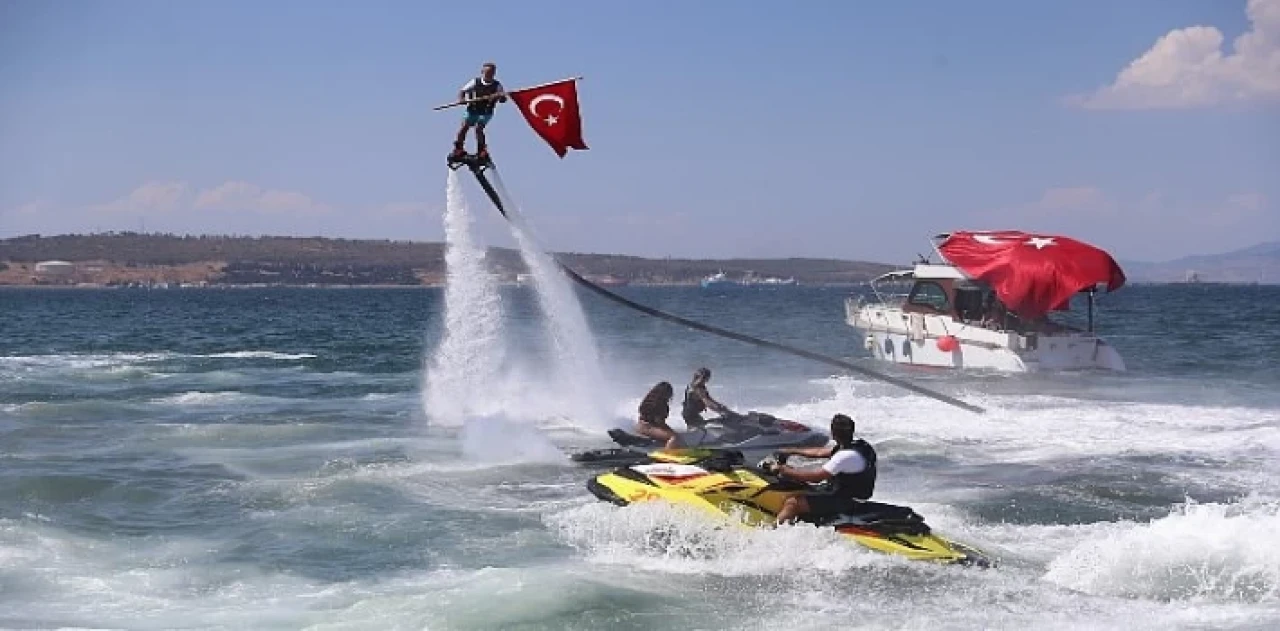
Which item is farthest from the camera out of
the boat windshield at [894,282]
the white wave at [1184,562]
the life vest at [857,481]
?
the boat windshield at [894,282]

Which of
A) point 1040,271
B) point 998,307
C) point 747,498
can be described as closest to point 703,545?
point 747,498

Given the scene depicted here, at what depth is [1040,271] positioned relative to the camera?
35062mm

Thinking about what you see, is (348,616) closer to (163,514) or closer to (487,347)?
(163,514)

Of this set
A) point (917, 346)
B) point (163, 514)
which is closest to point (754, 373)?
point (917, 346)

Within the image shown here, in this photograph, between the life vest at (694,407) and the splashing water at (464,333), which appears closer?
the life vest at (694,407)

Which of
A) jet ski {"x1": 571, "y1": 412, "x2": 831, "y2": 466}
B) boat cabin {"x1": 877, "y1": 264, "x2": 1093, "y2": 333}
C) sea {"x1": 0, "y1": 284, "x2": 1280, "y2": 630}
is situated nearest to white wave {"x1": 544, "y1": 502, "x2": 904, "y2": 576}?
sea {"x1": 0, "y1": 284, "x2": 1280, "y2": 630}

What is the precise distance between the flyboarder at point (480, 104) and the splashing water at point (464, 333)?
11.0 ft

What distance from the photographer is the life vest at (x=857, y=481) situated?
45.4 ft

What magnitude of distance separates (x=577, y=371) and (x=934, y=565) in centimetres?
1220

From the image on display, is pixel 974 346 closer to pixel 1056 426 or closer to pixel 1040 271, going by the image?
pixel 1040 271

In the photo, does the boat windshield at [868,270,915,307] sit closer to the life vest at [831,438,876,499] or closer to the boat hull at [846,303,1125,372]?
the boat hull at [846,303,1125,372]

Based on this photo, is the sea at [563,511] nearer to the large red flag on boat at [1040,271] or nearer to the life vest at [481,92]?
the large red flag on boat at [1040,271]

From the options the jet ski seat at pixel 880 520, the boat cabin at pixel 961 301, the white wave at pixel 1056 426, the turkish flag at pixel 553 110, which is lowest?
the white wave at pixel 1056 426

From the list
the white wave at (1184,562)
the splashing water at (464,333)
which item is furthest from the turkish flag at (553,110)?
the white wave at (1184,562)
